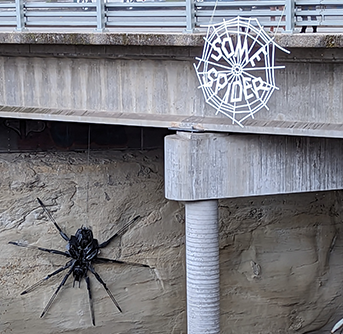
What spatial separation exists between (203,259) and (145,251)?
3.46 metres

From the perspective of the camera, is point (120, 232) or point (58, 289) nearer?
point (58, 289)

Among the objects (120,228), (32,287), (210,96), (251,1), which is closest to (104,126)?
(120,228)

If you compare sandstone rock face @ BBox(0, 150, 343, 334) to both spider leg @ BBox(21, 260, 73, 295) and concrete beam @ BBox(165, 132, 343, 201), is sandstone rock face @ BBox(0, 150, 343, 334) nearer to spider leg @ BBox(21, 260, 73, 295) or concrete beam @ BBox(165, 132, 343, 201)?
spider leg @ BBox(21, 260, 73, 295)

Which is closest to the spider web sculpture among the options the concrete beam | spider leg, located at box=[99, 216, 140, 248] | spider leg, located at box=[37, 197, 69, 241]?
the concrete beam

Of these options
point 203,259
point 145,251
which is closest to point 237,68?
point 203,259

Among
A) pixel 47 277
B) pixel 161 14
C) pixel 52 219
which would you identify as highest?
pixel 161 14

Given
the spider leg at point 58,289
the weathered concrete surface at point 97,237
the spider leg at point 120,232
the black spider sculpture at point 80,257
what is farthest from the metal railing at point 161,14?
the spider leg at point 58,289

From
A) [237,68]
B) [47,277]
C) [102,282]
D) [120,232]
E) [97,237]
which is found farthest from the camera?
[120,232]

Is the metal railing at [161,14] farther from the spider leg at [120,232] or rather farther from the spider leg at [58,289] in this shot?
the spider leg at [58,289]

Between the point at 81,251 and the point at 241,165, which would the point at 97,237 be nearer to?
the point at 81,251

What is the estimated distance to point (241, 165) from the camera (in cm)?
909

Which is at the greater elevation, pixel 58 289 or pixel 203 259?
pixel 203 259

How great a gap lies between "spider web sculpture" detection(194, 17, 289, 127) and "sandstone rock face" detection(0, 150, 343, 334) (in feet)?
13.2

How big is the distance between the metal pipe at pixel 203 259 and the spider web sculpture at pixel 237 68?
3.79 ft
